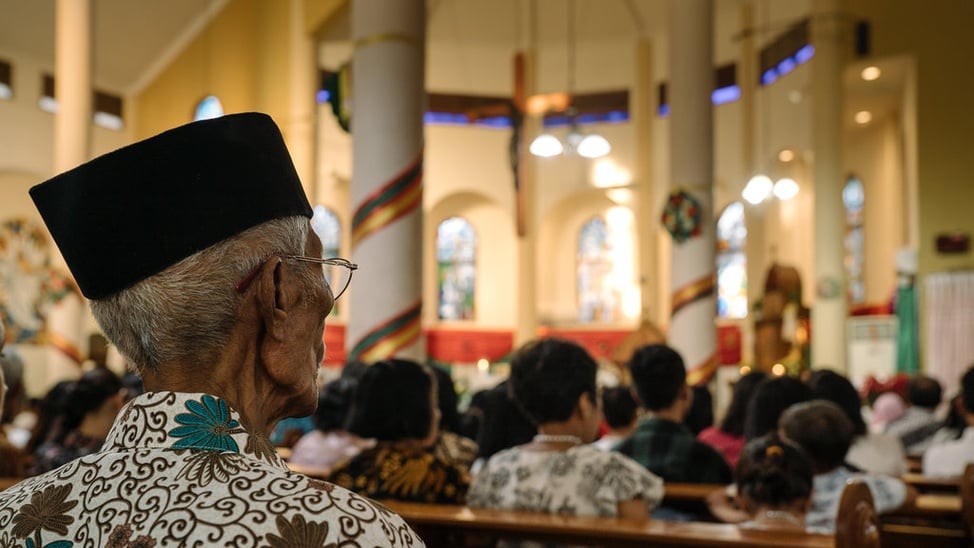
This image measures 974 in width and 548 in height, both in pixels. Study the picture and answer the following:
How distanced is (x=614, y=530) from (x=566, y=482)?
0.51m

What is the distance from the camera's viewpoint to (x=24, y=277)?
18.0 metres

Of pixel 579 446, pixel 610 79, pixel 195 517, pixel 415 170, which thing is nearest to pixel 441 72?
pixel 610 79

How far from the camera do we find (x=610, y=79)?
2200 cm

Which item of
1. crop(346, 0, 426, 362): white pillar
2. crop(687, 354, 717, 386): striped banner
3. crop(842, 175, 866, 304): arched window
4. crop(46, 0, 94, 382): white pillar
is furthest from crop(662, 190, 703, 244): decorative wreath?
crop(842, 175, 866, 304): arched window

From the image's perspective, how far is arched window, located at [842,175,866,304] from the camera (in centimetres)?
1905

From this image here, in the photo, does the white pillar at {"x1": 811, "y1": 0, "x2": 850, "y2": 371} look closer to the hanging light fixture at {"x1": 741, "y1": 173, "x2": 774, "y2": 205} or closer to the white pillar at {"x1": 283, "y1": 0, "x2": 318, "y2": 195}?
the hanging light fixture at {"x1": 741, "y1": 173, "x2": 774, "y2": 205}

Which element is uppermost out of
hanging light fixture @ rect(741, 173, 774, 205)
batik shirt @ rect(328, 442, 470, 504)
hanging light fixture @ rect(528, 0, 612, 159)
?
hanging light fixture @ rect(528, 0, 612, 159)

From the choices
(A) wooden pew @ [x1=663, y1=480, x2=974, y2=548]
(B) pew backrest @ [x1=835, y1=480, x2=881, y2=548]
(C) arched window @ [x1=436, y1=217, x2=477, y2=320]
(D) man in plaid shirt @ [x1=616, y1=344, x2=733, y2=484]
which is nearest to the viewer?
(B) pew backrest @ [x1=835, y1=480, x2=881, y2=548]

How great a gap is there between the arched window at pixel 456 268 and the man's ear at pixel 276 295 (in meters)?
21.8

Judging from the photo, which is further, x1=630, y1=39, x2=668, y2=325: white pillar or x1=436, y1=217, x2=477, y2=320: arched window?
x1=436, y1=217, x2=477, y2=320: arched window

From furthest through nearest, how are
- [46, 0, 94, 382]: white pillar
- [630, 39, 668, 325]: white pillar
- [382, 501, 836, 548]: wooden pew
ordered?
1. [630, 39, 668, 325]: white pillar
2. [46, 0, 94, 382]: white pillar
3. [382, 501, 836, 548]: wooden pew

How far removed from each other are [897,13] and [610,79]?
6.88 meters

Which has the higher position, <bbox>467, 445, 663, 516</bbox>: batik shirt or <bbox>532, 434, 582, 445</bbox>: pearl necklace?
<bbox>532, 434, 582, 445</bbox>: pearl necklace

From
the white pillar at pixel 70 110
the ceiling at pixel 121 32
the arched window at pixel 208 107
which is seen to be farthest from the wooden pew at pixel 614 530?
the arched window at pixel 208 107
